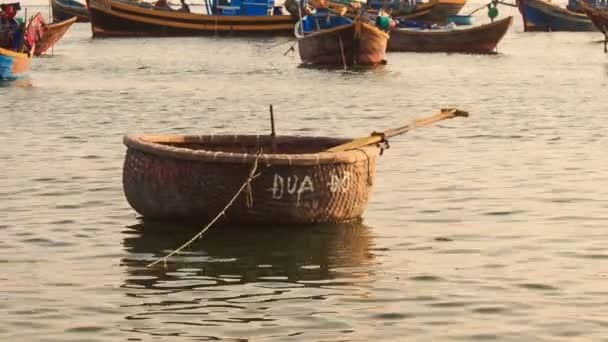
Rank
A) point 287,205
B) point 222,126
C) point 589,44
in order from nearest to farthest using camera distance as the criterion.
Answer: point 287,205 → point 222,126 → point 589,44

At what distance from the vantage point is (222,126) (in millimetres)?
23641

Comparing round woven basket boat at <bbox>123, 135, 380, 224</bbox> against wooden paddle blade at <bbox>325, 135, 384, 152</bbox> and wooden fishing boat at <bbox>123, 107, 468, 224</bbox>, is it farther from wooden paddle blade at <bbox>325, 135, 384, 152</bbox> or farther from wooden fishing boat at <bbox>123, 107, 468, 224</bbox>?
wooden paddle blade at <bbox>325, 135, 384, 152</bbox>

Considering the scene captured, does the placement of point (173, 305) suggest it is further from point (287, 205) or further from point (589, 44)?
point (589, 44)

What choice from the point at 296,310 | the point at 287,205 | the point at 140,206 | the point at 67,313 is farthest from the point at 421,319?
the point at 140,206

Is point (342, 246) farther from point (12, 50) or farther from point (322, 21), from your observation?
point (322, 21)

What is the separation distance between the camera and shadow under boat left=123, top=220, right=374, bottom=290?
398 inches

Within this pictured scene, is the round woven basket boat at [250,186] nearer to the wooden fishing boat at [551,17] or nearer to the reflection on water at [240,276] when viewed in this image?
the reflection on water at [240,276]

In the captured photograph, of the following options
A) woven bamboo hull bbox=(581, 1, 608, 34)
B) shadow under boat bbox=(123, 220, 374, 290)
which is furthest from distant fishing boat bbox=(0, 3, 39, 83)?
woven bamboo hull bbox=(581, 1, 608, 34)

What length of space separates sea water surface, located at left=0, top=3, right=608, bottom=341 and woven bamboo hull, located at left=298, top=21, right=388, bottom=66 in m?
14.9

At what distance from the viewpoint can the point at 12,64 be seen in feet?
109

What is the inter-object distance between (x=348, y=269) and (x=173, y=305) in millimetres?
1705

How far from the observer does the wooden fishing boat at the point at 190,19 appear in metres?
63.4

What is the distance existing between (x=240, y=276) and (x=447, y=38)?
133ft

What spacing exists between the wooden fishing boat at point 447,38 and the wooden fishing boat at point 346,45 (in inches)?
319
